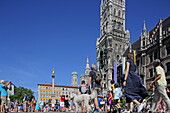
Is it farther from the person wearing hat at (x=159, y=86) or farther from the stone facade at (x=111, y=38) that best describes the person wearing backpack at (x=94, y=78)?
the stone facade at (x=111, y=38)

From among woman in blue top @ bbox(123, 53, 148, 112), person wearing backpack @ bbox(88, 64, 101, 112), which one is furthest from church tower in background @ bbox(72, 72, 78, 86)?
woman in blue top @ bbox(123, 53, 148, 112)

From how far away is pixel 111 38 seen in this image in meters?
50.1

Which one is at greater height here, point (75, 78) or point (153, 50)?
point (153, 50)

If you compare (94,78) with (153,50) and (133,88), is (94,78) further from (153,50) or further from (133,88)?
(153,50)

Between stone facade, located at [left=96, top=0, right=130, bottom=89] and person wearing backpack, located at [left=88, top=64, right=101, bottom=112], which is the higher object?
stone facade, located at [left=96, top=0, right=130, bottom=89]

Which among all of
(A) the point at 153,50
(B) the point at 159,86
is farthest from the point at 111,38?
(B) the point at 159,86

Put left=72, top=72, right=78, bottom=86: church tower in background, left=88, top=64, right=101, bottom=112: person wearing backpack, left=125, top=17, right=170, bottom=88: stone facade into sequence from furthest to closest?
left=72, top=72, right=78, bottom=86: church tower in background < left=125, top=17, right=170, bottom=88: stone facade < left=88, top=64, right=101, bottom=112: person wearing backpack

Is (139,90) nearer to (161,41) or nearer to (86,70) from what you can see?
(161,41)

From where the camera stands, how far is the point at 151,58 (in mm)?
32031

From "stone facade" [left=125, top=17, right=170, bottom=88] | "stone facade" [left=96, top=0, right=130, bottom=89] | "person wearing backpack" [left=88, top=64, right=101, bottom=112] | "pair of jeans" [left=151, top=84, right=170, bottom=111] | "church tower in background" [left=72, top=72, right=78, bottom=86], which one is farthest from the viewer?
"church tower in background" [left=72, top=72, right=78, bottom=86]

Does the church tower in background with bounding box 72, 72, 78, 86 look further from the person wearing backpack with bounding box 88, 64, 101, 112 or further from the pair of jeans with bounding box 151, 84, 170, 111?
the pair of jeans with bounding box 151, 84, 170, 111

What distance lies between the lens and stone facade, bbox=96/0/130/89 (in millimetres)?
48500

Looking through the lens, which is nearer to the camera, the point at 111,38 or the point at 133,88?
the point at 133,88

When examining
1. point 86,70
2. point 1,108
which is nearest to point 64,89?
point 86,70
